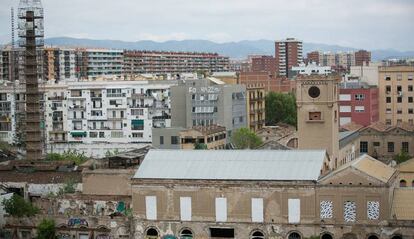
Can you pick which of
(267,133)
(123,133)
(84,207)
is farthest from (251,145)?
(84,207)

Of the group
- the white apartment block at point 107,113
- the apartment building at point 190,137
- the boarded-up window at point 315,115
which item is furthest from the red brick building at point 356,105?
the boarded-up window at point 315,115

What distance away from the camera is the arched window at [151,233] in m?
46.7

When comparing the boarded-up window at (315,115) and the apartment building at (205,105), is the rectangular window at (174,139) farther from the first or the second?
the boarded-up window at (315,115)

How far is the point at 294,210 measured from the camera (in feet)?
145

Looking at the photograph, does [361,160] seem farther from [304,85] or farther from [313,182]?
[304,85]

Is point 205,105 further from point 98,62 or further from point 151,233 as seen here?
point 98,62

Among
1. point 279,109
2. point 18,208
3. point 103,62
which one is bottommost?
point 18,208

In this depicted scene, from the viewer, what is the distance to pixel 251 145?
250 ft

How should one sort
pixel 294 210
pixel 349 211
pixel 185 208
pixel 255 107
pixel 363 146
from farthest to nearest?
pixel 255 107, pixel 363 146, pixel 185 208, pixel 294 210, pixel 349 211

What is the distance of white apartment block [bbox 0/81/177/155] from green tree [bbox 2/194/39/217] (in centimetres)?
3480

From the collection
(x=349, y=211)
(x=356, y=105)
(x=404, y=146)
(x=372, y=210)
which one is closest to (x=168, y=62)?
(x=356, y=105)

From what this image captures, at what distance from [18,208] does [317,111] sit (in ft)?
71.1

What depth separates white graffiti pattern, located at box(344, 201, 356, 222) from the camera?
1705 inches

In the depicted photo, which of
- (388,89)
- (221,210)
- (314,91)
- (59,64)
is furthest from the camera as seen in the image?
(59,64)
